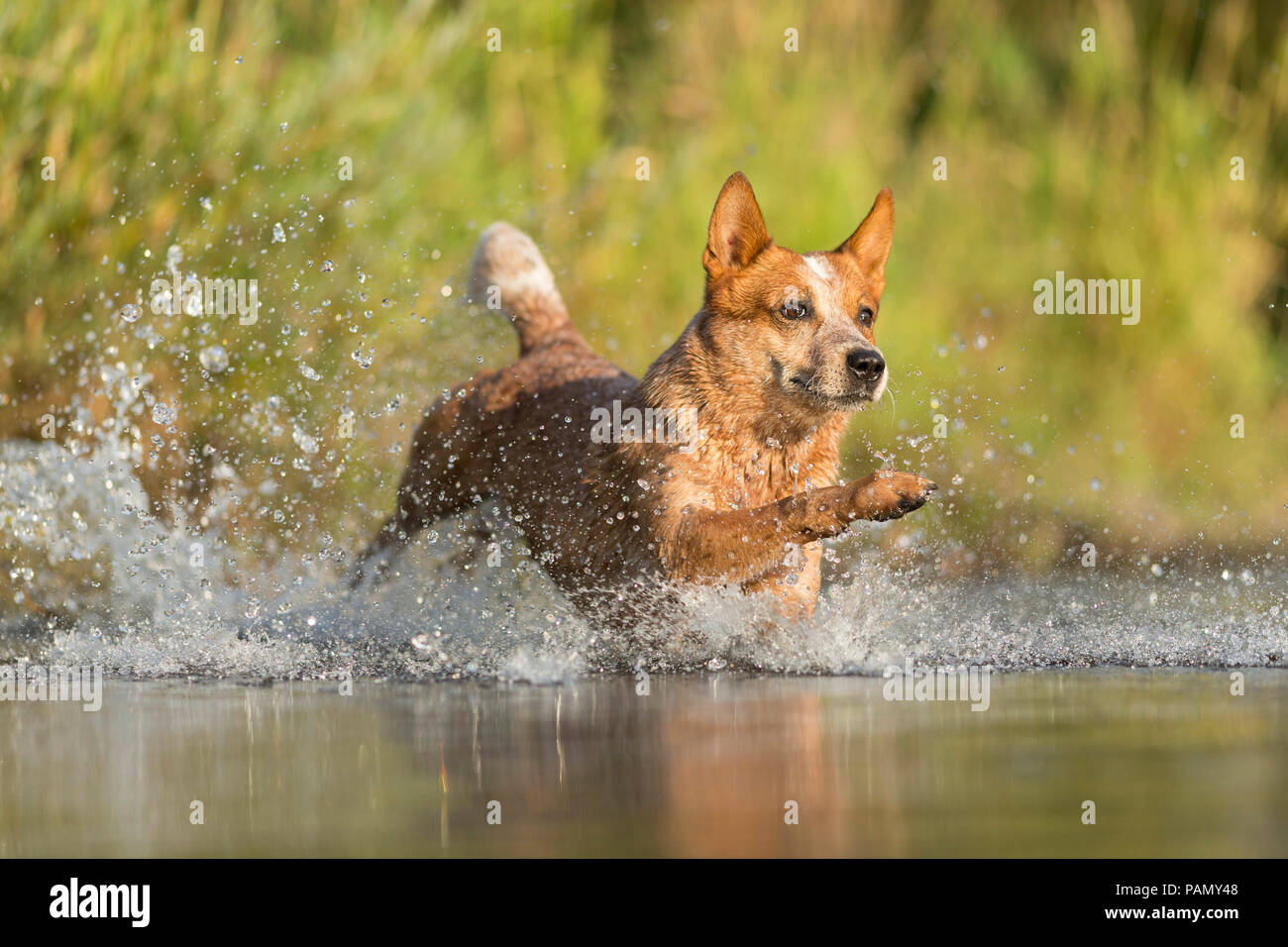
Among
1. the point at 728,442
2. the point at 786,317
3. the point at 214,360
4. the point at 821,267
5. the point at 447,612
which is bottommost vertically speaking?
the point at 447,612

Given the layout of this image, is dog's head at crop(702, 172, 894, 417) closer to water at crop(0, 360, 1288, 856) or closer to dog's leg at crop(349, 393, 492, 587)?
water at crop(0, 360, 1288, 856)

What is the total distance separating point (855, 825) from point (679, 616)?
2524 mm

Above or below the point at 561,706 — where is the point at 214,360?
above

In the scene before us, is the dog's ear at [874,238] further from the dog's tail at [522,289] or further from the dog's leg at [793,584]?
the dog's tail at [522,289]

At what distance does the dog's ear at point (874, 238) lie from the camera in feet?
20.0

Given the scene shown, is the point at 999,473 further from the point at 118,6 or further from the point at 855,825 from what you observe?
the point at 855,825

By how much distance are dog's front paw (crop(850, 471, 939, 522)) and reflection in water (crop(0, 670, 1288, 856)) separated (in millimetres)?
526

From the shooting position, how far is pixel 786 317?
5711 millimetres

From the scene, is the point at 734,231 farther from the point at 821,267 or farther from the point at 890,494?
the point at 890,494

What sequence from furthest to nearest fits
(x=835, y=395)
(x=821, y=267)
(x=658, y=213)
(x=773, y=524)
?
(x=658, y=213)
(x=821, y=267)
(x=835, y=395)
(x=773, y=524)

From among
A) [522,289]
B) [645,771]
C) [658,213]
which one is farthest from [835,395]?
[658,213]

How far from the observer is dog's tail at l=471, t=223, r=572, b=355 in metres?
7.02

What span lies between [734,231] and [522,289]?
1.40 meters

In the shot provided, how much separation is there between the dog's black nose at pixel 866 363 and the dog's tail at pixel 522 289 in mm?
1843
